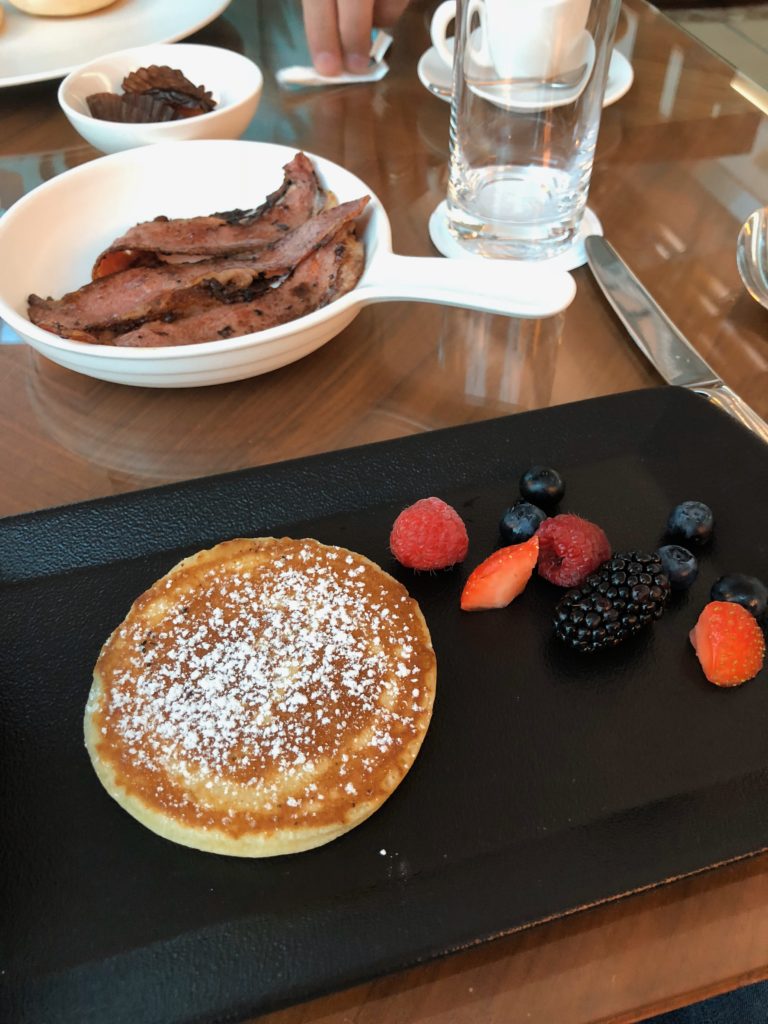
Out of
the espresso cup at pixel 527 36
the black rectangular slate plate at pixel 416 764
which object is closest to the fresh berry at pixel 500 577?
the black rectangular slate plate at pixel 416 764

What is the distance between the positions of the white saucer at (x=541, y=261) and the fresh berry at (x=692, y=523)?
0.52m

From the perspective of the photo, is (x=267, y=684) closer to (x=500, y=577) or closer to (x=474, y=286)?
(x=500, y=577)

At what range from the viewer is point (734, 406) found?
112 centimetres

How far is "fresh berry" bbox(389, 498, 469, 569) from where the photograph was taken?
906 mm

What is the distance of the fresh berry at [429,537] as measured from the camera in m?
0.91

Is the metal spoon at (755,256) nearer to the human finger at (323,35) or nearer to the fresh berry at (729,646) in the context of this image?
the fresh berry at (729,646)

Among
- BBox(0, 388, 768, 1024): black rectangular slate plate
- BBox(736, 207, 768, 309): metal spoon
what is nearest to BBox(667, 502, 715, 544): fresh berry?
BBox(0, 388, 768, 1024): black rectangular slate plate

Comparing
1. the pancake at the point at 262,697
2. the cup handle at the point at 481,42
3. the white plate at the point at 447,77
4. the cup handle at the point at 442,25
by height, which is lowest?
A: the pancake at the point at 262,697

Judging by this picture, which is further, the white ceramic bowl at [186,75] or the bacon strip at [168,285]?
the white ceramic bowl at [186,75]

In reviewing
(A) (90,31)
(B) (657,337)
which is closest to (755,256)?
(B) (657,337)

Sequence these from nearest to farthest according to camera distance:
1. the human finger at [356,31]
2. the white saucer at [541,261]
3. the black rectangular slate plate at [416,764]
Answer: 1. the black rectangular slate plate at [416,764]
2. the white saucer at [541,261]
3. the human finger at [356,31]

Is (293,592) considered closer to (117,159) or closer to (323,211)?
(323,211)

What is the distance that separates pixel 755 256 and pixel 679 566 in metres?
0.68

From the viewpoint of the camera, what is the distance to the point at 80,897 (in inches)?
27.4
